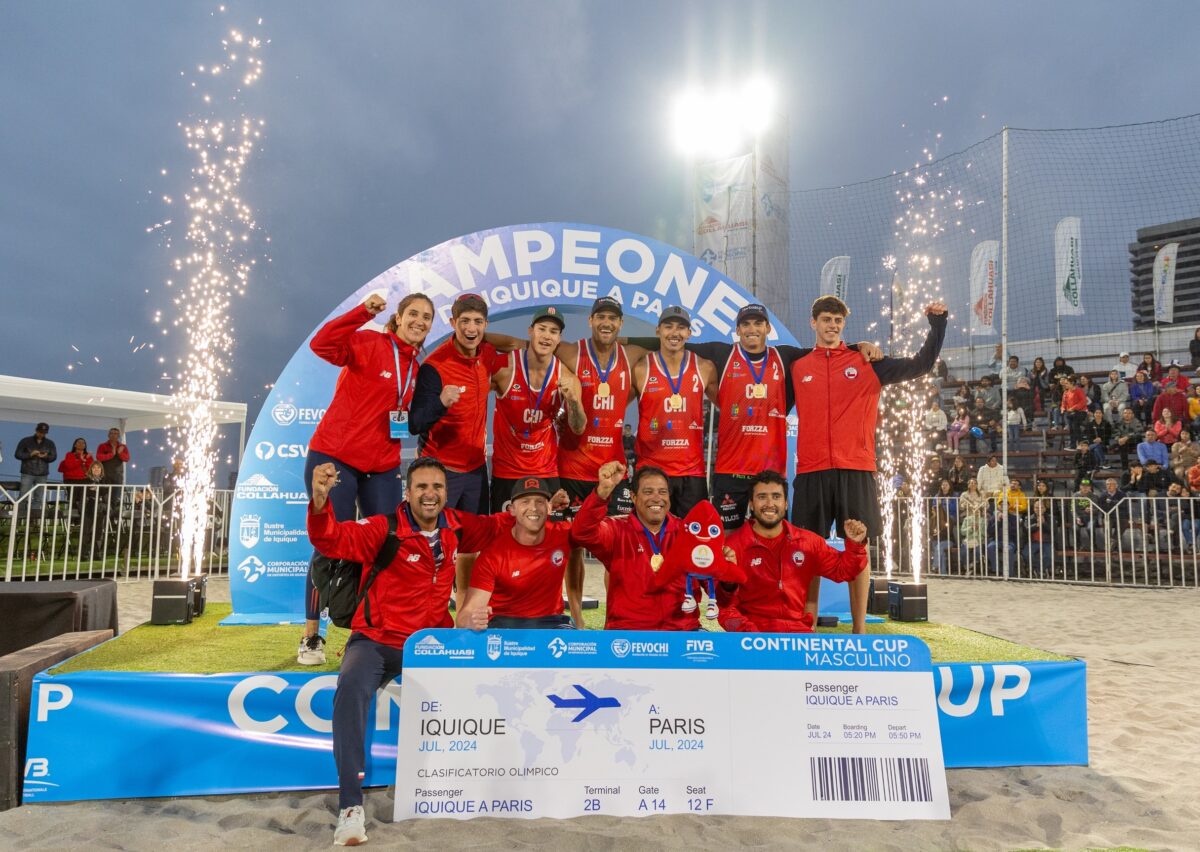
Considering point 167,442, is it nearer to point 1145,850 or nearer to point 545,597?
point 545,597

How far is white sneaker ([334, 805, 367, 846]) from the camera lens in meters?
2.91

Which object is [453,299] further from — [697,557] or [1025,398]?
[1025,398]

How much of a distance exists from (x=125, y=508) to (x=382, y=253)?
96280mm

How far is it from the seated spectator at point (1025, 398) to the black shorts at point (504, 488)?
1399 cm

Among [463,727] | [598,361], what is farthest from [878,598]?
[463,727]

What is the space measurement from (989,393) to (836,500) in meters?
12.4

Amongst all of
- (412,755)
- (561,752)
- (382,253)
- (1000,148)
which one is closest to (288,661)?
(412,755)

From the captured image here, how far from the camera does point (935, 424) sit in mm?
15570

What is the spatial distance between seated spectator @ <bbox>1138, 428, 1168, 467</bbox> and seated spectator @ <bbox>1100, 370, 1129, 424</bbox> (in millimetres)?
1541

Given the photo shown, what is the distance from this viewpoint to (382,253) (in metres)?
102

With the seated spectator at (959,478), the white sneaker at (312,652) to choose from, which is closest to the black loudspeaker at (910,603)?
the white sneaker at (312,652)

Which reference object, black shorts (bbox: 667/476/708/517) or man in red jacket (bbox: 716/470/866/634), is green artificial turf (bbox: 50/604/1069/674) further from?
black shorts (bbox: 667/476/708/517)

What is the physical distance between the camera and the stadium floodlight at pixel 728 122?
24.3 meters

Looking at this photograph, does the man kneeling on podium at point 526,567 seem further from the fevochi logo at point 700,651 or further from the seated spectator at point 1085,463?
the seated spectator at point 1085,463
